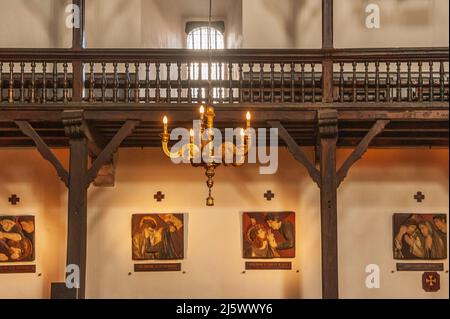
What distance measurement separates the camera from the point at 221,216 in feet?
42.8

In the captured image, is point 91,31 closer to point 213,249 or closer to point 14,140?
point 14,140

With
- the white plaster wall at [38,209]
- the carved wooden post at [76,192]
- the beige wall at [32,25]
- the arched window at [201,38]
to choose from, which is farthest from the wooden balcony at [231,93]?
the arched window at [201,38]

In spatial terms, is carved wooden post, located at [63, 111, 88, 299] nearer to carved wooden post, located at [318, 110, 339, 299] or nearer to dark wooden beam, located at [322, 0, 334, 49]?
carved wooden post, located at [318, 110, 339, 299]

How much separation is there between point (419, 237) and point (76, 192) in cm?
623

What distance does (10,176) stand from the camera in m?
13.1

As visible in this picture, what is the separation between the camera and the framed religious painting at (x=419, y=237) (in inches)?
504

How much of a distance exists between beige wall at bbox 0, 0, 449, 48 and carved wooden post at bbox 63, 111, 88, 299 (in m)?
3.27

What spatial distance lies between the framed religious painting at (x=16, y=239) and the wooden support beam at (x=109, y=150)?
288cm

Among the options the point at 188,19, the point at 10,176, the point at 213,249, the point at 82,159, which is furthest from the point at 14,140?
the point at 188,19

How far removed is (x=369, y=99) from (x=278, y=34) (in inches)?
106

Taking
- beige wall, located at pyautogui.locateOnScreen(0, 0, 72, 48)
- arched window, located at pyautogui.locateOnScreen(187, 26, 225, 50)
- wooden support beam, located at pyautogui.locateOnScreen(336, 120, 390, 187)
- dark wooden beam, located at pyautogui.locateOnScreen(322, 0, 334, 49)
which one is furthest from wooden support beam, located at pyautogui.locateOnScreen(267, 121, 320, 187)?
arched window, located at pyautogui.locateOnScreen(187, 26, 225, 50)

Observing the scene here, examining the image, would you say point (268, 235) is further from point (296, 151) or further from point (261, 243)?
point (296, 151)

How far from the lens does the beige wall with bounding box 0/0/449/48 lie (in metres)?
13.3

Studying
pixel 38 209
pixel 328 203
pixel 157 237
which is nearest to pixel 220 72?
pixel 328 203
